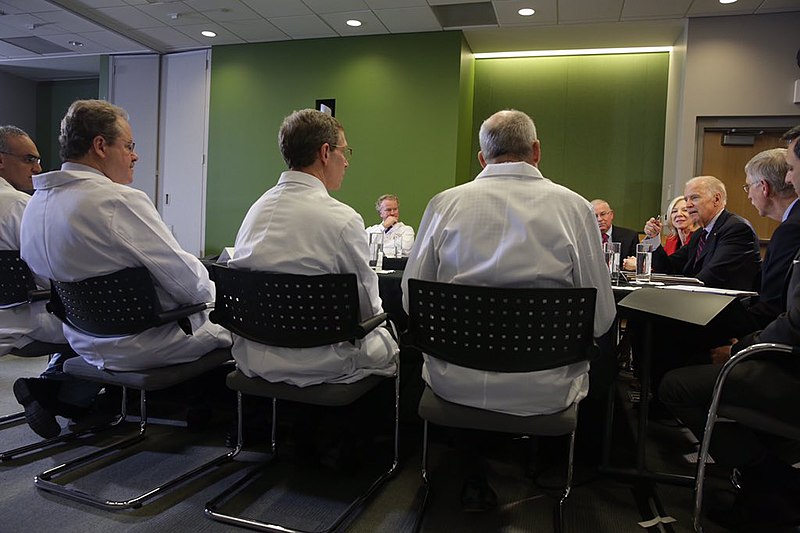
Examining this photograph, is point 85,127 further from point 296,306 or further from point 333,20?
point 333,20

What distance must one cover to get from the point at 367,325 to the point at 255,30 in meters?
5.71

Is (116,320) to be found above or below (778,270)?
below

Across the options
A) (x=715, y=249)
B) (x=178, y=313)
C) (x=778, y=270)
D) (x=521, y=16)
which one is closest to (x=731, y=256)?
(x=715, y=249)

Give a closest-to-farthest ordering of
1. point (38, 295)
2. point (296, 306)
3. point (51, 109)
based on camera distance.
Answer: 1. point (296, 306)
2. point (38, 295)
3. point (51, 109)

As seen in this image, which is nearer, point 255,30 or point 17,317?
point 17,317

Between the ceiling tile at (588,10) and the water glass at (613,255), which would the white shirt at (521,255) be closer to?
the water glass at (613,255)

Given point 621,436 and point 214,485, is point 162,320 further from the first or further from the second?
point 621,436

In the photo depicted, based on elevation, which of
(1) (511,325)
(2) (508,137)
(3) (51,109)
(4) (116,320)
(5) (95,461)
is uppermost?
(3) (51,109)

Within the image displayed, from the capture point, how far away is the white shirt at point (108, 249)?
6.23 ft

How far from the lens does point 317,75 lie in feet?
21.6

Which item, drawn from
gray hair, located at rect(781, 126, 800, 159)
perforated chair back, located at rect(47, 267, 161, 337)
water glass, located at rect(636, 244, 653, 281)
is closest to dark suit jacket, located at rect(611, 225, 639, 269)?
water glass, located at rect(636, 244, 653, 281)

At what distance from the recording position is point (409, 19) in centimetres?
580

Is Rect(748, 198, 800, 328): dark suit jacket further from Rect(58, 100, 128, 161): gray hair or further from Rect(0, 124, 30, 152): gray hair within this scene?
Rect(0, 124, 30, 152): gray hair

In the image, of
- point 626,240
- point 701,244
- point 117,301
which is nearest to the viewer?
point 117,301
